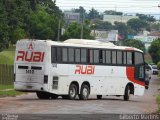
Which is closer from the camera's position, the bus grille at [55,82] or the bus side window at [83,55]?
the bus grille at [55,82]

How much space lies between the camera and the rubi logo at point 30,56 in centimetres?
3350

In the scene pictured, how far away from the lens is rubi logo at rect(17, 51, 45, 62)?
33.5 m

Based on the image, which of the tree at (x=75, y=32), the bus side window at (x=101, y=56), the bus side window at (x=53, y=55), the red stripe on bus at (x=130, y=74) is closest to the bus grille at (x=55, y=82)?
the bus side window at (x=53, y=55)

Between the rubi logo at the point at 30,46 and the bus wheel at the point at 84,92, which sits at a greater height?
the rubi logo at the point at 30,46

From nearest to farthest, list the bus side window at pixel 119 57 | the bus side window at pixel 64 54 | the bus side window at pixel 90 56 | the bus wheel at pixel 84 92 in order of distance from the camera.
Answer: the bus side window at pixel 64 54 < the bus wheel at pixel 84 92 < the bus side window at pixel 90 56 < the bus side window at pixel 119 57

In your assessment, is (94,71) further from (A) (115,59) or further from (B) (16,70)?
(B) (16,70)

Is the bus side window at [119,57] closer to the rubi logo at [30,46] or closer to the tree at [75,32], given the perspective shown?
the rubi logo at [30,46]

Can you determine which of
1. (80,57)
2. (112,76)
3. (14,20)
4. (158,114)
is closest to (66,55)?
(80,57)

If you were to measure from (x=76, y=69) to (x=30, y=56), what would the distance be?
2.91 metres

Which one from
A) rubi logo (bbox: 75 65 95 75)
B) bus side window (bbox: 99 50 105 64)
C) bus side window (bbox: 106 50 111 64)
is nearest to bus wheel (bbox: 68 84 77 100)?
rubi logo (bbox: 75 65 95 75)

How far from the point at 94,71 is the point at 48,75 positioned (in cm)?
413

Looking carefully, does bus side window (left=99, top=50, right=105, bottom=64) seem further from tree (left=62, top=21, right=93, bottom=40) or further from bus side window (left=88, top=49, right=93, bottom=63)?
tree (left=62, top=21, right=93, bottom=40)

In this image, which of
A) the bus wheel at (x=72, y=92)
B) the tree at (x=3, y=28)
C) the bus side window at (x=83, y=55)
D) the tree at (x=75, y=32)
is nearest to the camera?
the bus wheel at (x=72, y=92)

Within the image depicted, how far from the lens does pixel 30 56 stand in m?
33.8
